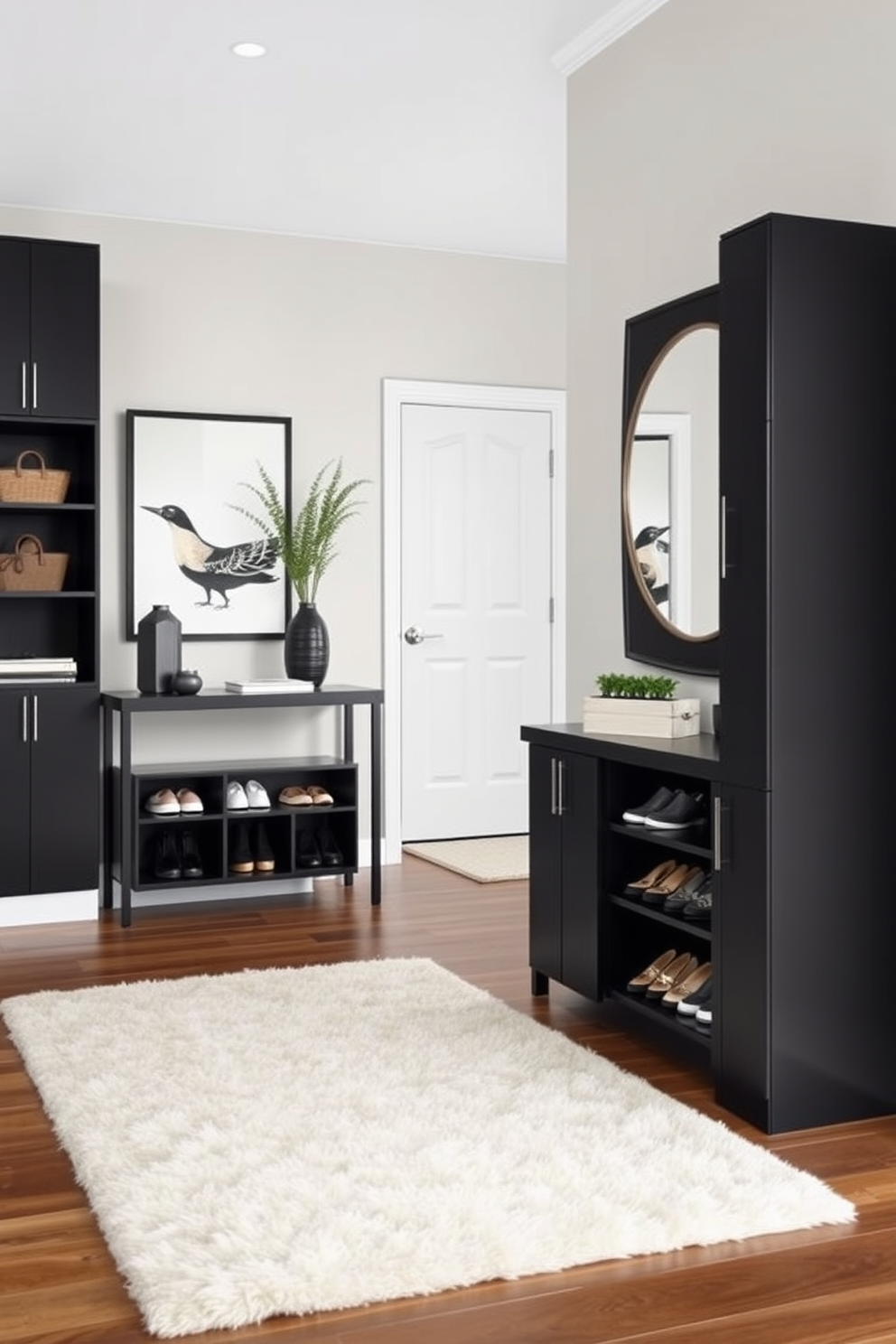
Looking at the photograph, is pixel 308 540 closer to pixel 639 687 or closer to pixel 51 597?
pixel 51 597

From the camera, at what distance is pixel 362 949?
4730mm

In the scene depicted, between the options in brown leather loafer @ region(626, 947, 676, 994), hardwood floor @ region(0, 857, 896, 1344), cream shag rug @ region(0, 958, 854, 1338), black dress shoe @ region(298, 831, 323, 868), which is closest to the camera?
hardwood floor @ region(0, 857, 896, 1344)

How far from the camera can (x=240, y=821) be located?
18.1 ft

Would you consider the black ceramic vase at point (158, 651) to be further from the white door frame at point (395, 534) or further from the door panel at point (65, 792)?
the white door frame at point (395, 534)

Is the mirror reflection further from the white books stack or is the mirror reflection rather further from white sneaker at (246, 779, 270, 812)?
white sneaker at (246, 779, 270, 812)

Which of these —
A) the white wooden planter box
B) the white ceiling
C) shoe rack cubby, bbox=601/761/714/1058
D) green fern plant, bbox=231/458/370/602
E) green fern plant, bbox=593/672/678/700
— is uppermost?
the white ceiling

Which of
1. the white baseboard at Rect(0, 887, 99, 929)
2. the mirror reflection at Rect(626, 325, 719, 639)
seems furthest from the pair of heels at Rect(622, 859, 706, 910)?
the white baseboard at Rect(0, 887, 99, 929)

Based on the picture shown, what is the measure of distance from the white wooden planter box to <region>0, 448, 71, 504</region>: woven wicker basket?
2438 mm

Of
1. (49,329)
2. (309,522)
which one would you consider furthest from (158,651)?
(49,329)

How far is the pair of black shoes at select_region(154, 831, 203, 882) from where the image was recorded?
206 inches

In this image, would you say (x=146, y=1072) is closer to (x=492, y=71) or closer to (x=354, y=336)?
(x=492, y=71)

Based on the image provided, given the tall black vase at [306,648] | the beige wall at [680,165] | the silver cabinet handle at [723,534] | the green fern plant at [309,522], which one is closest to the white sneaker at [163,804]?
the tall black vase at [306,648]

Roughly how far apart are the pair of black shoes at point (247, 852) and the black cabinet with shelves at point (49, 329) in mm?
1663

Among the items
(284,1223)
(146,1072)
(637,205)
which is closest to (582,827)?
(146,1072)
